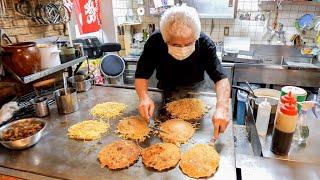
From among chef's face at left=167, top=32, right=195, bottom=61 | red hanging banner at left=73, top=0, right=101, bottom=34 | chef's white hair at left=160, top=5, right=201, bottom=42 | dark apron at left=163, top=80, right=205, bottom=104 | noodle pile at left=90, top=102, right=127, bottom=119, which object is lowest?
noodle pile at left=90, top=102, right=127, bottom=119

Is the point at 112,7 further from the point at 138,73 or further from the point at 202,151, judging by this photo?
the point at 202,151

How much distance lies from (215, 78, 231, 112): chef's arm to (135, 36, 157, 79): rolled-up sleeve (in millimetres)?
513

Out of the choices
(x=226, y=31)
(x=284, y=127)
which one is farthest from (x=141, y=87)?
(x=226, y=31)

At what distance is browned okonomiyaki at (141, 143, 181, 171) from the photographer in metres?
1.09

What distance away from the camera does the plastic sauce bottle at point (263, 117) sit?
4.20 ft

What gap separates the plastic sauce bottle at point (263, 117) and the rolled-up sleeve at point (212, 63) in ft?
1.45

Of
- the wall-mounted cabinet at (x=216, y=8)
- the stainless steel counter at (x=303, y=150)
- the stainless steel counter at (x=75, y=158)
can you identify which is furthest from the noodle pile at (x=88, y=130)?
the wall-mounted cabinet at (x=216, y=8)

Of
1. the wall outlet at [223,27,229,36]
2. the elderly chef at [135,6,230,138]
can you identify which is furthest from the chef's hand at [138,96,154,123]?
the wall outlet at [223,27,229,36]

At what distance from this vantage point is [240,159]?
111 cm

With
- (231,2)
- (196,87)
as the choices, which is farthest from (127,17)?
(196,87)

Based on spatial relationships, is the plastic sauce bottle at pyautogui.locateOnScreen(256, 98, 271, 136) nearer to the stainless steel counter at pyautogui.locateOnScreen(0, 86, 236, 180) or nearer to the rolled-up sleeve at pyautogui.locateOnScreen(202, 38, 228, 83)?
the stainless steel counter at pyautogui.locateOnScreen(0, 86, 236, 180)

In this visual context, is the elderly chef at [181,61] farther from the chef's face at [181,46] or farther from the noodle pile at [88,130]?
the noodle pile at [88,130]

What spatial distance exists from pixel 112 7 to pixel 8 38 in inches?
73.4

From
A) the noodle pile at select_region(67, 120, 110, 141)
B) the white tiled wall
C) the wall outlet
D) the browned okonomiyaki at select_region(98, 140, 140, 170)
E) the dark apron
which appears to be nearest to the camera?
the browned okonomiyaki at select_region(98, 140, 140, 170)
